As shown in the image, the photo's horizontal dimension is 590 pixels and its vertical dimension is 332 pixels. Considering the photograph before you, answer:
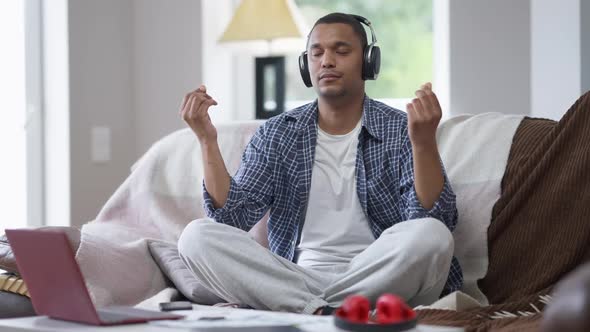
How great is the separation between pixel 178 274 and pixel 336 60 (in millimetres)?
620

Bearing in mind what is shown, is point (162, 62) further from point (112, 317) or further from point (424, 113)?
point (112, 317)

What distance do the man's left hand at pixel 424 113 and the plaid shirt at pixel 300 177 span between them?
0.16 metres

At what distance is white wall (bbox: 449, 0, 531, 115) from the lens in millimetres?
2816

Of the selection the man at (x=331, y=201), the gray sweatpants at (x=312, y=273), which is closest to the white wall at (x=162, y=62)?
the man at (x=331, y=201)

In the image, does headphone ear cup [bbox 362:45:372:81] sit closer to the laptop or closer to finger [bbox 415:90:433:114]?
finger [bbox 415:90:433:114]

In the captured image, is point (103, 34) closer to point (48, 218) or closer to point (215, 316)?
point (48, 218)

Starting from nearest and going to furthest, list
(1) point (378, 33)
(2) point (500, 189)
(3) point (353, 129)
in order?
(2) point (500, 189) → (3) point (353, 129) → (1) point (378, 33)

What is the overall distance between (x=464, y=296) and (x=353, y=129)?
0.55m

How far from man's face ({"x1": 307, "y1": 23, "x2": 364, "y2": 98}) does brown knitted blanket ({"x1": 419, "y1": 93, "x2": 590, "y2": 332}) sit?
1.40 feet

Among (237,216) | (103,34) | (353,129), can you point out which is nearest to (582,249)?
(353,129)

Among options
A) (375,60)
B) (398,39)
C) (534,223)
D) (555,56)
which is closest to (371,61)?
(375,60)

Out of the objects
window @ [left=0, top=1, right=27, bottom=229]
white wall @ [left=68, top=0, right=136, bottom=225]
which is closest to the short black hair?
white wall @ [left=68, top=0, right=136, bottom=225]

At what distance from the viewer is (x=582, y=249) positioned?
183 centimetres

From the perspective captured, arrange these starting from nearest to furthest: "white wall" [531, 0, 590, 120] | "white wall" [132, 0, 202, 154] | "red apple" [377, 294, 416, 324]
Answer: "red apple" [377, 294, 416, 324] < "white wall" [531, 0, 590, 120] < "white wall" [132, 0, 202, 154]
